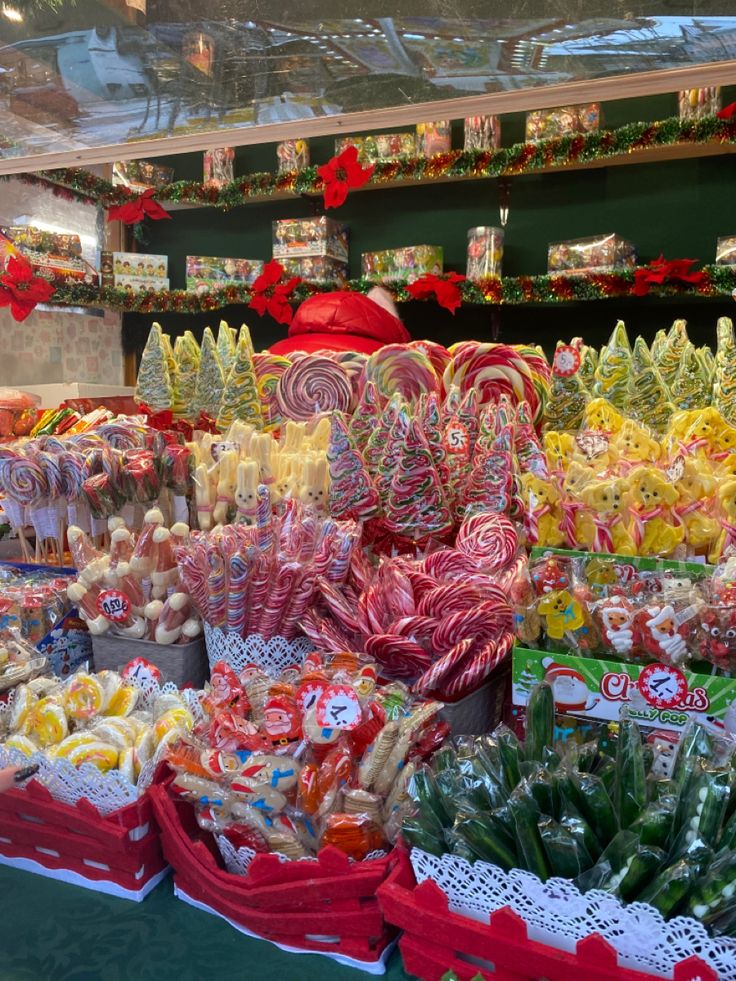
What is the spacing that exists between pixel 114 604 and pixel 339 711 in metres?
0.61

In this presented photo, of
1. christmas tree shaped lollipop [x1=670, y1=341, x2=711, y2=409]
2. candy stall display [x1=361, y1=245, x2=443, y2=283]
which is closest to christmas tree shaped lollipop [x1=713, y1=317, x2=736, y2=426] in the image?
christmas tree shaped lollipop [x1=670, y1=341, x2=711, y2=409]

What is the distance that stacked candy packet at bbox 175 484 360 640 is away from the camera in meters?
1.34

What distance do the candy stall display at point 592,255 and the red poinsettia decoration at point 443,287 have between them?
1.69 feet

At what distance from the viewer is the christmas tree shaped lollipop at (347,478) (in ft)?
5.10

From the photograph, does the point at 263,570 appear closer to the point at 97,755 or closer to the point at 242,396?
the point at 97,755

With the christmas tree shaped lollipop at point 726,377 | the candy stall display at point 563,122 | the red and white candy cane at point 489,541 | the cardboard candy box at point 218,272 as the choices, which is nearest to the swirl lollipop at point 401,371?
the red and white candy cane at point 489,541

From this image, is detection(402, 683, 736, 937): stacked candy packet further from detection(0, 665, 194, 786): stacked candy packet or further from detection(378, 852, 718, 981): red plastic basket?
detection(0, 665, 194, 786): stacked candy packet

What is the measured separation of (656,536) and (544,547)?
0.63 ft

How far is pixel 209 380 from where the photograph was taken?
7.37 feet

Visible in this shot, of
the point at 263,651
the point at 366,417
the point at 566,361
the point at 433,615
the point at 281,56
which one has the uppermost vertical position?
the point at 281,56

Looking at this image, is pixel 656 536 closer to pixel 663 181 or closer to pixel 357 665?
pixel 357 665

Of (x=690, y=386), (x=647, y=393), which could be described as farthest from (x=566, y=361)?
(x=690, y=386)

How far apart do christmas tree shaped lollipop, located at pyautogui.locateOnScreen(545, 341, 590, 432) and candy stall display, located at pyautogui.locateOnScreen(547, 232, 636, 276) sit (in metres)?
2.35

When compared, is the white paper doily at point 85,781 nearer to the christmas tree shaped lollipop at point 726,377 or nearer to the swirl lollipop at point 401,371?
the swirl lollipop at point 401,371
